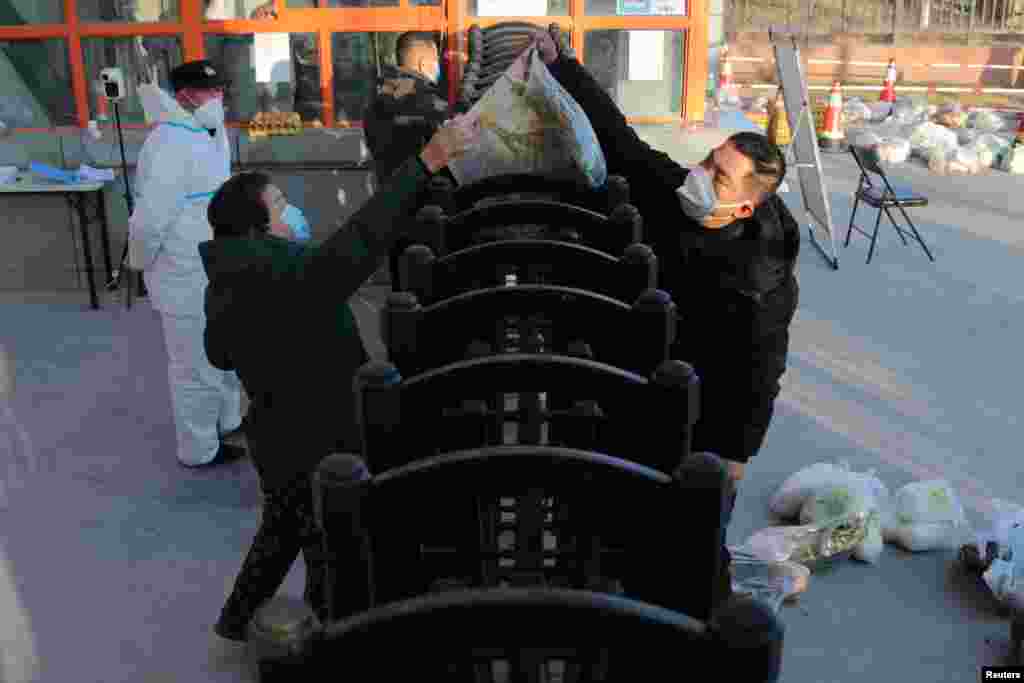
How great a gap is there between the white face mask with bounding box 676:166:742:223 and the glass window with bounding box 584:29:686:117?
4.36 m

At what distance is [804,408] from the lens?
5.43 m

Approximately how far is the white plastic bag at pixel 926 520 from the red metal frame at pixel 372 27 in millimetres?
3766

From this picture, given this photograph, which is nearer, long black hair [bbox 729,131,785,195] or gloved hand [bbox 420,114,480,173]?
gloved hand [bbox 420,114,480,173]

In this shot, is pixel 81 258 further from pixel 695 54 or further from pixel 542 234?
pixel 542 234

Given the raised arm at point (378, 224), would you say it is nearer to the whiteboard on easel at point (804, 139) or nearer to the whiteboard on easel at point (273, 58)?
the whiteboard on easel at point (273, 58)

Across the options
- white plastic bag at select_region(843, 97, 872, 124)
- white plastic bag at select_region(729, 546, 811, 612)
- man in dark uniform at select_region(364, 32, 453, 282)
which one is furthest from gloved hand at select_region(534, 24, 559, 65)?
white plastic bag at select_region(843, 97, 872, 124)

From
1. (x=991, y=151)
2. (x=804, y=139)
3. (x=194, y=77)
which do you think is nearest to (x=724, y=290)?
(x=194, y=77)

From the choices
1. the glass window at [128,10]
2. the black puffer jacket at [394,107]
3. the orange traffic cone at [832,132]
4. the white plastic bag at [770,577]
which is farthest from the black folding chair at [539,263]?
the orange traffic cone at [832,132]

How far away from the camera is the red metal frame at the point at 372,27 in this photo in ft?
22.6

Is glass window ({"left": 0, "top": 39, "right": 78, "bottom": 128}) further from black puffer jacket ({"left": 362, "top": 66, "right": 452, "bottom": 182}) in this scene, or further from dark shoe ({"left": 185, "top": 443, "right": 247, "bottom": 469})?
dark shoe ({"left": 185, "top": 443, "right": 247, "bottom": 469})

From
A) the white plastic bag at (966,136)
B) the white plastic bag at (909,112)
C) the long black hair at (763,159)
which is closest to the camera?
the long black hair at (763,159)

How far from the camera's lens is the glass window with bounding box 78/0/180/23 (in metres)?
7.01

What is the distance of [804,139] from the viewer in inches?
318

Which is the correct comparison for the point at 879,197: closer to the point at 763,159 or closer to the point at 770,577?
the point at 770,577
